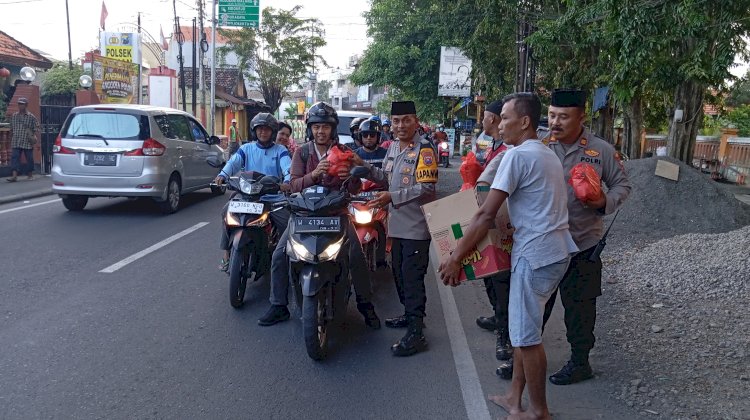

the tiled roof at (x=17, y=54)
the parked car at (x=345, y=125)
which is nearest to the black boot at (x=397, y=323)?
the parked car at (x=345, y=125)

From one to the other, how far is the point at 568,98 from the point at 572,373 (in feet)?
5.89

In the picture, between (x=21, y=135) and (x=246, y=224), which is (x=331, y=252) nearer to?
(x=246, y=224)

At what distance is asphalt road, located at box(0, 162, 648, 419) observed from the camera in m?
3.90

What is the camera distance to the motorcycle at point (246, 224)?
19.1 feet

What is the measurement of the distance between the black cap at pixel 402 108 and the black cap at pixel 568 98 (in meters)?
1.17

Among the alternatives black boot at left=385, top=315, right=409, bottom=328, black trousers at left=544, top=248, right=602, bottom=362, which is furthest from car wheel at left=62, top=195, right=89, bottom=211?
black trousers at left=544, top=248, right=602, bottom=362

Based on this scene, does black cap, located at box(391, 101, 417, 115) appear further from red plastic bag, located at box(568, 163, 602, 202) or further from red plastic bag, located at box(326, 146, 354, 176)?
red plastic bag, located at box(568, 163, 602, 202)

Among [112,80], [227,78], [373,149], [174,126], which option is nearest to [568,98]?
[373,149]

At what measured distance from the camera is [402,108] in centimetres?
502

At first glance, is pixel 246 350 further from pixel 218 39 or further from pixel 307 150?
pixel 218 39

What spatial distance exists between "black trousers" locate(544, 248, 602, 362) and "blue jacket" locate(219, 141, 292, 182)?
11.4 feet

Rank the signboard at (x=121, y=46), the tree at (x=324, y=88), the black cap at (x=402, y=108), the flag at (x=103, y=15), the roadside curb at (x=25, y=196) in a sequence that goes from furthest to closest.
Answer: the tree at (x=324, y=88) → the flag at (x=103, y=15) → the signboard at (x=121, y=46) → the roadside curb at (x=25, y=196) → the black cap at (x=402, y=108)

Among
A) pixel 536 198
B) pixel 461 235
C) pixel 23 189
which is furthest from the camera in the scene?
pixel 23 189

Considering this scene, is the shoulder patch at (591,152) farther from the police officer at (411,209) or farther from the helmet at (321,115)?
the helmet at (321,115)
